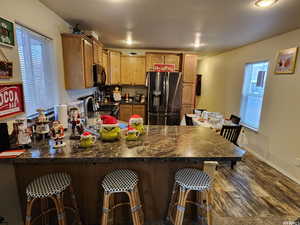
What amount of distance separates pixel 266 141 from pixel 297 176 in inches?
31.9

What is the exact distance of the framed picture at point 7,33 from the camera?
57.1 inches

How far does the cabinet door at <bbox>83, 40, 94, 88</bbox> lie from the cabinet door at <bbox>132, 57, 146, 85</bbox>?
211 centimetres

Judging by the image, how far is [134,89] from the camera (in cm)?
529

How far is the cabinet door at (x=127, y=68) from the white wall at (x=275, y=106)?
9.50ft

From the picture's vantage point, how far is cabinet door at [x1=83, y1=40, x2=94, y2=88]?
2598 mm

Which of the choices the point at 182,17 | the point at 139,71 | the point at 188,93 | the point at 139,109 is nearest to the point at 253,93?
the point at 188,93

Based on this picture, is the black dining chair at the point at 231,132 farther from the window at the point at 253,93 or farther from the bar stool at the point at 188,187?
the bar stool at the point at 188,187

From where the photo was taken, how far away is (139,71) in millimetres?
4910

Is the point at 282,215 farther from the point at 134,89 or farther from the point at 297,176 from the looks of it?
the point at 134,89

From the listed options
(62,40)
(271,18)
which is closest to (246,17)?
(271,18)

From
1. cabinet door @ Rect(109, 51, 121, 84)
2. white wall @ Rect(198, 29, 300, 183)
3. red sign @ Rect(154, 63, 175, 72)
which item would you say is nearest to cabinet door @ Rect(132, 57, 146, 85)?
red sign @ Rect(154, 63, 175, 72)

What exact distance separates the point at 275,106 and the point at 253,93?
2.68 ft

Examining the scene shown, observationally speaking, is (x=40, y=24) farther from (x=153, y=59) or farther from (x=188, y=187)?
(x=153, y=59)

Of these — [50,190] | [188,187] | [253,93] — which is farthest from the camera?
[253,93]
